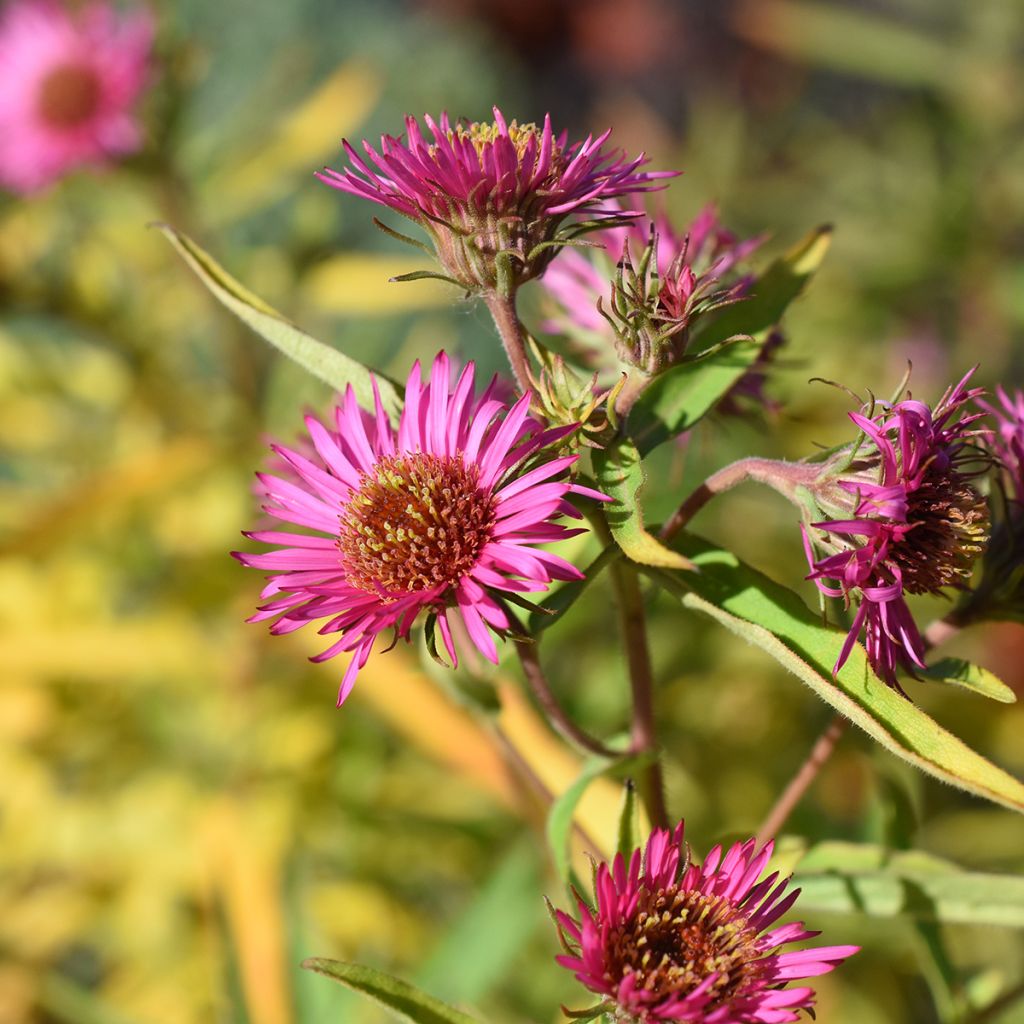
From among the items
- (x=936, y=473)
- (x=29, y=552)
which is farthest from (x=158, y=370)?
(x=936, y=473)

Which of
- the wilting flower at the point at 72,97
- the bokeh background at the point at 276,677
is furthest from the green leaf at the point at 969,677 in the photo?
the wilting flower at the point at 72,97

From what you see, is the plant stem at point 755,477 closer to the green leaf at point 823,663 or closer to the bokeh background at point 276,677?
the green leaf at point 823,663

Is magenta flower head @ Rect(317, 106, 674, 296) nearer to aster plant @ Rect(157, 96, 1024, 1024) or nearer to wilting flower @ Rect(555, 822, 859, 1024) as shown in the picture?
aster plant @ Rect(157, 96, 1024, 1024)

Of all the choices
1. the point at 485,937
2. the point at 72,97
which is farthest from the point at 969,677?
the point at 72,97

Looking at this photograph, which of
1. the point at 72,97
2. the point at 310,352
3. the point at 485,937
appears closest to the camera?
the point at 310,352

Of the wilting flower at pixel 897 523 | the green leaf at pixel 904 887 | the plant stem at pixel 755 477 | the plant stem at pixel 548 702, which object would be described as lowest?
the green leaf at pixel 904 887

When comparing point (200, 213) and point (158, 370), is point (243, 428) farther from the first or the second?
point (200, 213)

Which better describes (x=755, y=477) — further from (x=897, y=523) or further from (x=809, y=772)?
(x=809, y=772)
